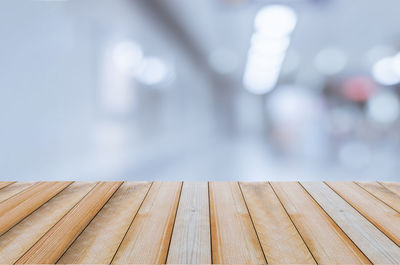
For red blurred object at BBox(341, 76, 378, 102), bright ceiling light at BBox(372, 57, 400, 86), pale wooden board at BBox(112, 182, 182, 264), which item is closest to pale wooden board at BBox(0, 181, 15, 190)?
pale wooden board at BBox(112, 182, 182, 264)

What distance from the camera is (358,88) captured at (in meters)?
1.71

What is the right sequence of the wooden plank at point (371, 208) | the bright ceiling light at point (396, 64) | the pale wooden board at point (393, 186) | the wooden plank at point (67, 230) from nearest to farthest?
the wooden plank at point (67, 230)
the wooden plank at point (371, 208)
the pale wooden board at point (393, 186)
the bright ceiling light at point (396, 64)

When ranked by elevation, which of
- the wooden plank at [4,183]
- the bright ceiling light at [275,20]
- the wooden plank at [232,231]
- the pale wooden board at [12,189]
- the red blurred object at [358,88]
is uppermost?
the bright ceiling light at [275,20]

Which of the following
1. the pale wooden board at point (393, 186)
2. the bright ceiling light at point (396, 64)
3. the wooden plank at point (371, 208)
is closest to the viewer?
the wooden plank at point (371, 208)

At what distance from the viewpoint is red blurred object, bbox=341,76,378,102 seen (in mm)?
1707

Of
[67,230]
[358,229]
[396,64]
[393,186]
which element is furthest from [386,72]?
[67,230]

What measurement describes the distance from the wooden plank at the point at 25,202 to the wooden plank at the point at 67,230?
0.43 feet

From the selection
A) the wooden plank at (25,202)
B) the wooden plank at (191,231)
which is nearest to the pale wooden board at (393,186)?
the wooden plank at (191,231)

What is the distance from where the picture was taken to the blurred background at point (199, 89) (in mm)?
1334

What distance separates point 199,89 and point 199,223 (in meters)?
0.87

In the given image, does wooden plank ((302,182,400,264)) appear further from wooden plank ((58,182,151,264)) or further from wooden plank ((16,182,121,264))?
wooden plank ((16,182,121,264))

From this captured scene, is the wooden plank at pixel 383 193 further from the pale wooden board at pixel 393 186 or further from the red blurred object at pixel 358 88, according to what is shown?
the red blurred object at pixel 358 88

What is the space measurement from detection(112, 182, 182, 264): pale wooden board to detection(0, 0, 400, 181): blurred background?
0.47m

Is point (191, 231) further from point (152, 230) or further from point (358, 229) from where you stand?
point (358, 229)
